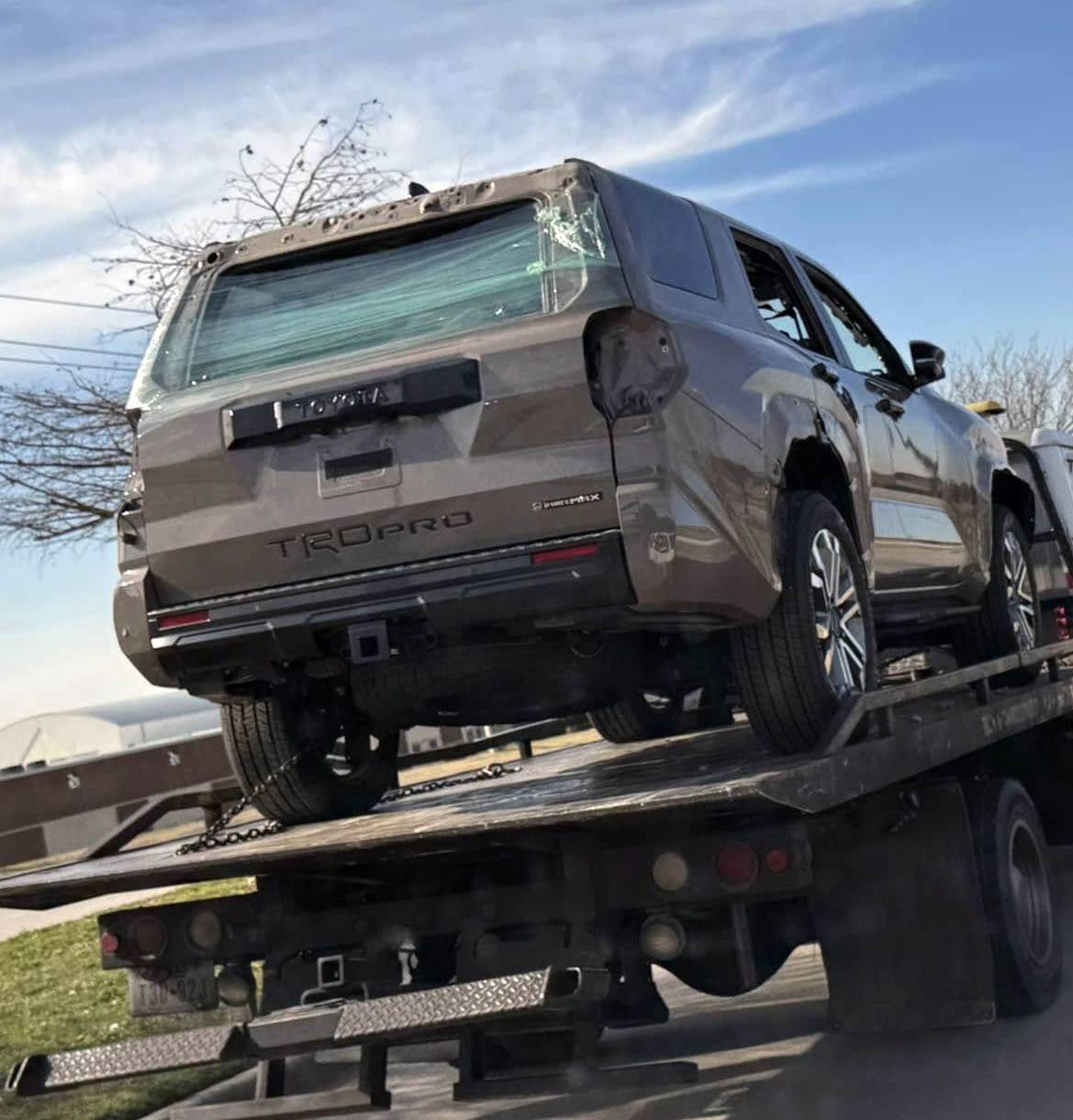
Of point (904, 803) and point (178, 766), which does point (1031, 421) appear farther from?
point (904, 803)

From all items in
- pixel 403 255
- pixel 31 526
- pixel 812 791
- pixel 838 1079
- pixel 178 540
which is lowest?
pixel 838 1079

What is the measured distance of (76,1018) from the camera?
8.94 metres

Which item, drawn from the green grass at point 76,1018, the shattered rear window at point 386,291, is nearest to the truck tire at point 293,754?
the green grass at point 76,1018

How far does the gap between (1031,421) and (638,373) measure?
34.4 meters

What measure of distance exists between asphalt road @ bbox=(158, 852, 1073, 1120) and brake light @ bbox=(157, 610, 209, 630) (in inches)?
67.0

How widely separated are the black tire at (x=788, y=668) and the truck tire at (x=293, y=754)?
1511 millimetres

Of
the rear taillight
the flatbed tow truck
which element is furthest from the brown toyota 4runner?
the rear taillight

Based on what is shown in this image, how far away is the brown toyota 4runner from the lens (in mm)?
5094

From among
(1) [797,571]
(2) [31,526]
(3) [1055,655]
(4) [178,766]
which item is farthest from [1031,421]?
(1) [797,571]

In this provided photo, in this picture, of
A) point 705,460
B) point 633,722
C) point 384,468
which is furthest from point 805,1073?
point 633,722

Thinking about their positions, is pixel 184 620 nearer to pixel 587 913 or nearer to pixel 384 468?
pixel 384 468

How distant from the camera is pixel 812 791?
4.74 m

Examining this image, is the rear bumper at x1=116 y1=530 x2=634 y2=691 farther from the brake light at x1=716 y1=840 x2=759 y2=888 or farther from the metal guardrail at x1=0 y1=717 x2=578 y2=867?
the metal guardrail at x1=0 y1=717 x2=578 y2=867

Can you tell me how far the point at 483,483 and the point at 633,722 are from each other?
12.1 feet
